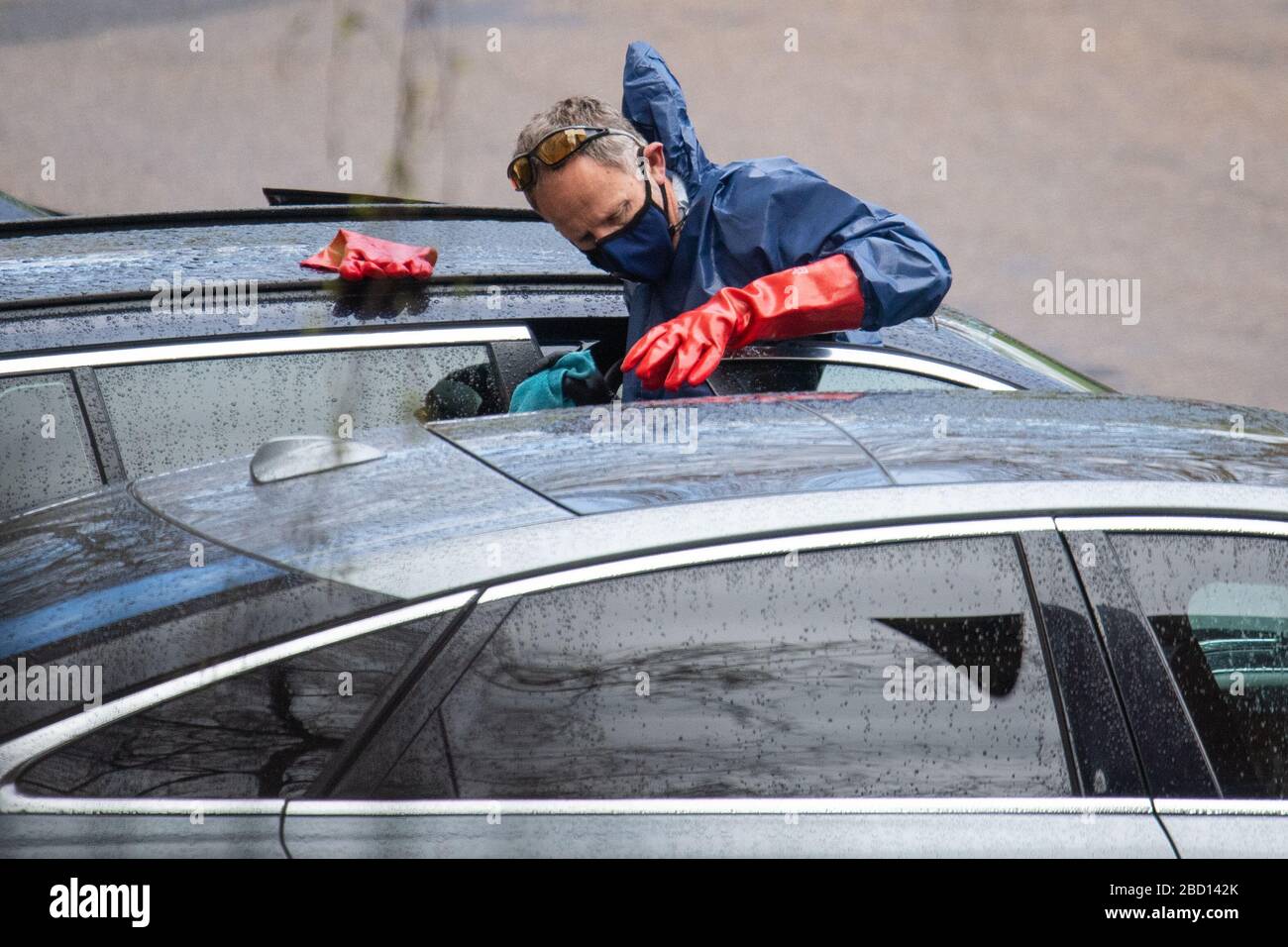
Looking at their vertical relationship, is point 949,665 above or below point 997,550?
below

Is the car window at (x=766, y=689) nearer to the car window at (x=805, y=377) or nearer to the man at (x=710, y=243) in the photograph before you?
the man at (x=710, y=243)

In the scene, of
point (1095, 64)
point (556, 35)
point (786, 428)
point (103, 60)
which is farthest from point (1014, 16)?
point (786, 428)

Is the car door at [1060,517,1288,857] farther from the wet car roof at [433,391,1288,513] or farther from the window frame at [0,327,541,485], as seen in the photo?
the window frame at [0,327,541,485]

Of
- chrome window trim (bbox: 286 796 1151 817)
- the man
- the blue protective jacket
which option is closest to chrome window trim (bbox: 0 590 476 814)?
chrome window trim (bbox: 286 796 1151 817)

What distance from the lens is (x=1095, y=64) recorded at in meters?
9.86

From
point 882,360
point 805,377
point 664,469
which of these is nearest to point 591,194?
point 805,377

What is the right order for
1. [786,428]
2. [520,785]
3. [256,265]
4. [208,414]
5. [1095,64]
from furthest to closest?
[1095,64] → [256,265] → [208,414] → [786,428] → [520,785]

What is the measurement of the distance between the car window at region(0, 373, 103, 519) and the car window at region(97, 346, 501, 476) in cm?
7

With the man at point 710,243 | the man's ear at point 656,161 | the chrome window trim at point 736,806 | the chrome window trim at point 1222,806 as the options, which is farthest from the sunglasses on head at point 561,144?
the chrome window trim at point 1222,806

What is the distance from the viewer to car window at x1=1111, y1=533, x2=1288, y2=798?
5.82ft

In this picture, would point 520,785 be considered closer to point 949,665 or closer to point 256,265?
point 949,665

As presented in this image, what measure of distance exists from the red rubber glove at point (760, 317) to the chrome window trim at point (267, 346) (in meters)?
0.34

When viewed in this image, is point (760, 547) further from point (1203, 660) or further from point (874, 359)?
point (874, 359)

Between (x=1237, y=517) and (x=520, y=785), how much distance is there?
0.92 m
